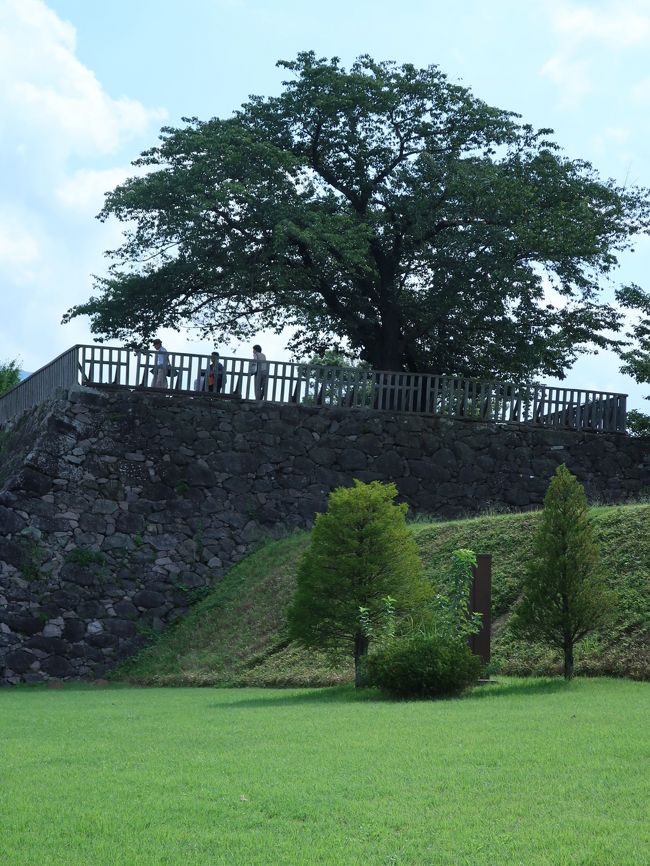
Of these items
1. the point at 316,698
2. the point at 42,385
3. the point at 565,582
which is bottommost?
the point at 316,698

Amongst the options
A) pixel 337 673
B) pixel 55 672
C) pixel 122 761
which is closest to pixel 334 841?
pixel 122 761

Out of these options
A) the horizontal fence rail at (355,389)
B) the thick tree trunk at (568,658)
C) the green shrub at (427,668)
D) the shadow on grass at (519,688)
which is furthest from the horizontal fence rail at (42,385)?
the thick tree trunk at (568,658)

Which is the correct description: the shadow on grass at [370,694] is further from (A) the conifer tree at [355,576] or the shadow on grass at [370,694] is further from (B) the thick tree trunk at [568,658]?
(A) the conifer tree at [355,576]

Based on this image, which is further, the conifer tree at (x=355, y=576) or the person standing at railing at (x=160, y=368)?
the person standing at railing at (x=160, y=368)

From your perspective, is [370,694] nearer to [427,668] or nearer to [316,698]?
[316,698]

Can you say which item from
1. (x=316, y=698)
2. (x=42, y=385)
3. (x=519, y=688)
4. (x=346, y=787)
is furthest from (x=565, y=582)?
(x=42, y=385)

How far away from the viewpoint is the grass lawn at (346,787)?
20.6 ft

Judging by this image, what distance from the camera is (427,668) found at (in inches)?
498

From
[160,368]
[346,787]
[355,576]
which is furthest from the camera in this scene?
[160,368]

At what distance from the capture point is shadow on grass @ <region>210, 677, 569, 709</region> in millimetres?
12648

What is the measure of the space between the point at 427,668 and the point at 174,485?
11.9 meters

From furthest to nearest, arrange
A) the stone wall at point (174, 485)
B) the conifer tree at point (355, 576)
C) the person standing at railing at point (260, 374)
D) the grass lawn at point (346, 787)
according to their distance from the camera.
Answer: the person standing at railing at point (260, 374) → the stone wall at point (174, 485) → the conifer tree at point (355, 576) → the grass lawn at point (346, 787)

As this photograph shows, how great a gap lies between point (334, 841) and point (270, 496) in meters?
18.1

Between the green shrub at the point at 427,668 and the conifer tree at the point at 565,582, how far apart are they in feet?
3.61
